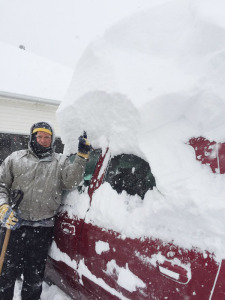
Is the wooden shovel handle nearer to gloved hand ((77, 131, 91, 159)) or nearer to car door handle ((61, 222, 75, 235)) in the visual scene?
car door handle ((61, 222, 75, 235))

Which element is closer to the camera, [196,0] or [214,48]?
[214,48]

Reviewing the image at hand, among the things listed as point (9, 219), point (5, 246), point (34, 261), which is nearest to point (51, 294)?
point (34, 261)

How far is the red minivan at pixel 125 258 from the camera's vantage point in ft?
4.90

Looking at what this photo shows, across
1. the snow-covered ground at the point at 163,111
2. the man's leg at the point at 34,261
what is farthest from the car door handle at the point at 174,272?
the man's leg at the point at 34,261

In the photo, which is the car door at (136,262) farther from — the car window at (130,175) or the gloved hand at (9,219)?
the gloved hand at (9,219)

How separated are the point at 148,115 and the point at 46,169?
120 cm

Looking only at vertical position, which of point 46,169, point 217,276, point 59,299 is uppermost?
point 46,169

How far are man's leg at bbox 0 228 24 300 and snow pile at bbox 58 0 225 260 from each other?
0.62 m

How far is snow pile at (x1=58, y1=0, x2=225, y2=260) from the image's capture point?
1.60 metres

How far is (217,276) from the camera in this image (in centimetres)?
139

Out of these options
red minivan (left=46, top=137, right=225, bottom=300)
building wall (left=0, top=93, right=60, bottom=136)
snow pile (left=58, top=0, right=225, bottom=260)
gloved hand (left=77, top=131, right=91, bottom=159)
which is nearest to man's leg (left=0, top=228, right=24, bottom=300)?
red minivan (left=46, top=137, right=225, bottom=300)

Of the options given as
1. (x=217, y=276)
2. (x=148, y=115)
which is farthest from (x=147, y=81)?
(x=217, y=276)

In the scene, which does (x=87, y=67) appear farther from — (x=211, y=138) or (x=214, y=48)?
(x=211, y=138)

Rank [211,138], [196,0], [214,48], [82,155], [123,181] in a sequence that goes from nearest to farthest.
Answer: [211,138]
[214,48]
[123,181]
[196,0]
[82,155]
